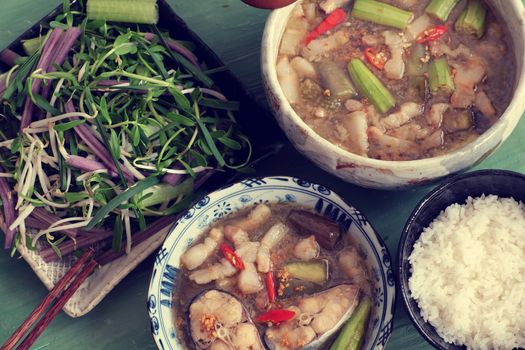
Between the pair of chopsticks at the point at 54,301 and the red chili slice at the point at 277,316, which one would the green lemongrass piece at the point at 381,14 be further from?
the pair of chopsticks at the point at 54,301

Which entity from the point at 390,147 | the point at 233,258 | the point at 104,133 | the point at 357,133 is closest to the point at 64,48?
the point at 104,133

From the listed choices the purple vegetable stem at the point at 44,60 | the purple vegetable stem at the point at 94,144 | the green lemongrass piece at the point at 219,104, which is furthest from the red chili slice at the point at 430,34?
the purple vegetable stem at the point at 44,60

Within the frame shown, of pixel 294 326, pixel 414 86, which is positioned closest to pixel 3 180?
pixel 294 326

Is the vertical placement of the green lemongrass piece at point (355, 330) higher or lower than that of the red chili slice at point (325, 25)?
lower

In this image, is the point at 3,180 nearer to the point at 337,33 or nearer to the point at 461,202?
the point at 337,33

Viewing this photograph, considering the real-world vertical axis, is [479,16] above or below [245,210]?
above

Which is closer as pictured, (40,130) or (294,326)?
(294,326)

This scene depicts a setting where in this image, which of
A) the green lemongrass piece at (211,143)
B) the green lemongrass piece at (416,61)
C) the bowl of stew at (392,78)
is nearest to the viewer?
the bowl of stew at (392,78)
